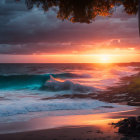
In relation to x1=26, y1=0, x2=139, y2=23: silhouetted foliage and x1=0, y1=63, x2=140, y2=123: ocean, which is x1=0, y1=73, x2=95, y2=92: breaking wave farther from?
x1=26, y1=0, x2=139, y2=23: silhouetted foliage

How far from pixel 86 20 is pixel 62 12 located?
905 millimetres

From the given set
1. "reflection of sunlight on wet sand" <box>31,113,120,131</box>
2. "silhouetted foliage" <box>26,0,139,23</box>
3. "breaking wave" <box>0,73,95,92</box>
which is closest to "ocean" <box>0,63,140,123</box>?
"breaking wave" <box>0,73,95,92</box>

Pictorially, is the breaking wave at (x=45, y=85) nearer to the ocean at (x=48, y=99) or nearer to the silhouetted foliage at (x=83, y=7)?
the ocean at (x=48, y=99)

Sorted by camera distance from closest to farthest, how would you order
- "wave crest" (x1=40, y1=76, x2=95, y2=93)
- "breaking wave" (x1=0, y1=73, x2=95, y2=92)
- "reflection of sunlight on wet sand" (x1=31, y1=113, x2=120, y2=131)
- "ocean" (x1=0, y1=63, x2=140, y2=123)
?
"reflection of sunlight on wet sand" (x1=31, y1=113, x2=120, y2=131)
"ocean" (x1=0, y1=63, x2=140, y2=123)
"wave crest" (x1=40, y1=76, x2=95, y2=93)
"breaking wave" (x1=0, y1=73, x2=95, y2=92)

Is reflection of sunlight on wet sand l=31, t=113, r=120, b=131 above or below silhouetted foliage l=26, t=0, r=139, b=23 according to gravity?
below

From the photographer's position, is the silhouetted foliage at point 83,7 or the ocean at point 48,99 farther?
the ocean at point 48,99

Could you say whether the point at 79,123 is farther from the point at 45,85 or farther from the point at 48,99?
the point at 45,85

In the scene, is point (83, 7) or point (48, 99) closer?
point (83, 7)

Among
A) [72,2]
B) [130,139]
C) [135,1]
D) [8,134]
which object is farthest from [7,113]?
[135,1]

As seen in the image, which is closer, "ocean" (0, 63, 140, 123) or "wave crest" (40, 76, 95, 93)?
"ocean" (0, 63, 140, 123)

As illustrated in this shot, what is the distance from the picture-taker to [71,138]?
196 inches

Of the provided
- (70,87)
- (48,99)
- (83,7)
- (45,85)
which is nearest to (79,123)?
(83,7)

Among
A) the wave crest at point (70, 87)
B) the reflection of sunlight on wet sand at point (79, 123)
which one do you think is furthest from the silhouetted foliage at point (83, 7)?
the wave crest at point (70, 87)

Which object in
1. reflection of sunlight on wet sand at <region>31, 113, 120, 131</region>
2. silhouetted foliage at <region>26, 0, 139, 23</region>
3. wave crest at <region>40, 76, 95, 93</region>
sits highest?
silhouetted foliage at <region>26, 0, 139, 23</region>
